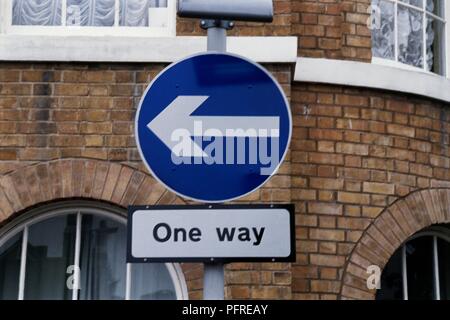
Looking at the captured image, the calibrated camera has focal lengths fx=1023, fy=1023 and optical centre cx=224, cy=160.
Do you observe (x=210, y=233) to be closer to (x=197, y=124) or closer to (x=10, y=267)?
(x=197, y=124)

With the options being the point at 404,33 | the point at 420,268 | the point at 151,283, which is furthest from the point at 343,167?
the point at 151,283

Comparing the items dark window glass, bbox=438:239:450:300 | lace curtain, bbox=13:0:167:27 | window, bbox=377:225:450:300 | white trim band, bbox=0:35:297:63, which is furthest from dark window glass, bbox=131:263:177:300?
dark window glass, bbox=438:239:450:300

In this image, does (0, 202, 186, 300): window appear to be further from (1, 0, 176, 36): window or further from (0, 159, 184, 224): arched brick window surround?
(1, 0, 176, 36): window

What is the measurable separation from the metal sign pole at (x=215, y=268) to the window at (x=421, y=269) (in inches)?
147

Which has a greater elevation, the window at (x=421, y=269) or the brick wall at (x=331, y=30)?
the brick wall at (x=331, y=30)

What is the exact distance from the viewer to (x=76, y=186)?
7.11 m

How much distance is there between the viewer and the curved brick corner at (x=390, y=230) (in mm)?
7441

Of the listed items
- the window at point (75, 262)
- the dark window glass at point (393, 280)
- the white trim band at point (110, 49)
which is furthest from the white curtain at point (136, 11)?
the dark window glass at point (393, 280)

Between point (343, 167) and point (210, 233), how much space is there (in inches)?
135

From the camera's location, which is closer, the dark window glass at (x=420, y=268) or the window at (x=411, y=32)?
the dark window glass at (x=420, y=268)

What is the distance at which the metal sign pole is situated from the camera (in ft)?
14.0

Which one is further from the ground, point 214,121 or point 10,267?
point 214,121

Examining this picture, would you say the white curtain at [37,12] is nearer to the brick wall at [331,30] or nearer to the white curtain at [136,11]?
the white curtain at [136,11]

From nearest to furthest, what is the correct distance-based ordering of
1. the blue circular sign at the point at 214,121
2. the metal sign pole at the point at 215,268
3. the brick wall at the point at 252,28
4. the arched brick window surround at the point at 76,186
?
the metal sign pole at the point at 215,268 < the blue circular sign at the point at 214,121 < the arched brick window surround at the point at 76,186 < the brick wall at the point at 252,28
